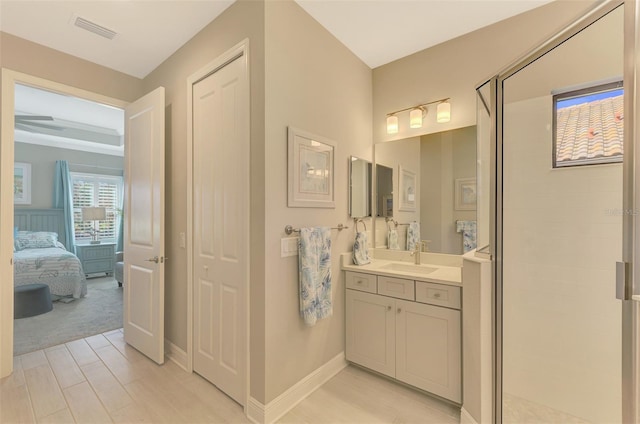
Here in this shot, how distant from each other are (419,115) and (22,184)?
7.33 metres

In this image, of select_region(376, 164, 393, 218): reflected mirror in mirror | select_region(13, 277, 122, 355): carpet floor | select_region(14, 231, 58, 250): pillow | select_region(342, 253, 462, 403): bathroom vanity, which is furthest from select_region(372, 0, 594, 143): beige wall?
select_region(14, 231, 58, 250): pillow

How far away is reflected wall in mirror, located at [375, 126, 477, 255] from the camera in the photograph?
7.50 feet

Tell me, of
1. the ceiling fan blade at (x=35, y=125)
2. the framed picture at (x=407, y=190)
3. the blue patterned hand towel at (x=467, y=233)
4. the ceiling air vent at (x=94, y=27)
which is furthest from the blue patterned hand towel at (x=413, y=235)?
the ceiling fan blade at (x=35, y=125)

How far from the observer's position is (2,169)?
222 centimetres

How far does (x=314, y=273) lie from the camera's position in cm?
198

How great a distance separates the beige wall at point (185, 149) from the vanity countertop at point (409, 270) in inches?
36.3

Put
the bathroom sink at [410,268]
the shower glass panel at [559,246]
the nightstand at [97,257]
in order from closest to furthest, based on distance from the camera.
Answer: the shower glass panel at [559,246]
the bathroom sink at [410,268]
the nightstand at [97,257]

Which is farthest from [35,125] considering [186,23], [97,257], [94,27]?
[186,23]

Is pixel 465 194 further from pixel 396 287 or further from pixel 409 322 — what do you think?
pixel 409 322

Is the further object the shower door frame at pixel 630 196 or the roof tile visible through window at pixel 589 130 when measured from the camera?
the roof tile visible through window at pixel 589 130

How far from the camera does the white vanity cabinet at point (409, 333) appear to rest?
1.90 meters

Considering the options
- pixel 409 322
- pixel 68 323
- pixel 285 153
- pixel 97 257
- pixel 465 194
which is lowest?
pixel 68 323

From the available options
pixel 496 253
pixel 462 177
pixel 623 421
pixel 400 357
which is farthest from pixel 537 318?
pixel 462 177

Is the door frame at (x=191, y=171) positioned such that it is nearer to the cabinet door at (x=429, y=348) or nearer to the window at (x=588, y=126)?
the cabinet door at (x=429, y=348)
